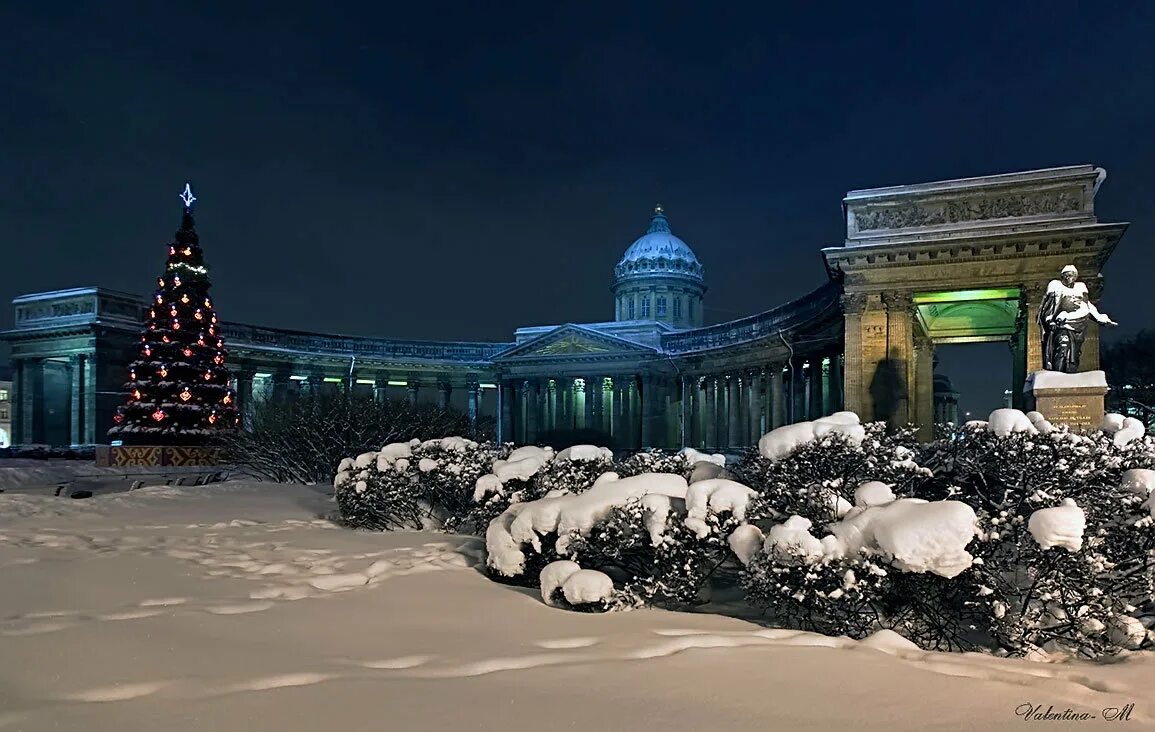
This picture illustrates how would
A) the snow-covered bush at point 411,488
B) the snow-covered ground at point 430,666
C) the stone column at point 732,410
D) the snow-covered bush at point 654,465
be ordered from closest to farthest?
1. the snow-covered ground at point 430,666
2. the snow-covered bush at point 654,465
3. the snow-covered bush at point 411,488
4. the stone column at point 732,410

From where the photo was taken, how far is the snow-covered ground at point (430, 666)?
11.3ft

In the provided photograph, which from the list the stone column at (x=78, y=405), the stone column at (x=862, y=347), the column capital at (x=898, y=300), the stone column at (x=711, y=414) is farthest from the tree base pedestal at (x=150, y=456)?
the stone column at (x=711, y=414)

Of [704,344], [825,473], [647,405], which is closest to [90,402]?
[647,405]

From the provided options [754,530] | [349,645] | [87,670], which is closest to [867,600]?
[754,530]

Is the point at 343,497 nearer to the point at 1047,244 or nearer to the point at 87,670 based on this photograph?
the point at 87,670

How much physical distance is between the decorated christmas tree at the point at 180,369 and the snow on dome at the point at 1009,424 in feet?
86.0

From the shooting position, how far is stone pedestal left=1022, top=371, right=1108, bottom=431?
43.0ft

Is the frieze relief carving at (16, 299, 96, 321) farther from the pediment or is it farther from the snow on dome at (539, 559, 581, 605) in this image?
the snow on dome at (539, 559, 581, 605)

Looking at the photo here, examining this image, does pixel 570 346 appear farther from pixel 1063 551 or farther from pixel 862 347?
pixel 1063 551

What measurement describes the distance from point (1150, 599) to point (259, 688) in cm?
660

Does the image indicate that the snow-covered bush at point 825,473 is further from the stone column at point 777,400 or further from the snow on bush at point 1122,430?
the stone column at point 777,400

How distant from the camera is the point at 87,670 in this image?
3.93 metres

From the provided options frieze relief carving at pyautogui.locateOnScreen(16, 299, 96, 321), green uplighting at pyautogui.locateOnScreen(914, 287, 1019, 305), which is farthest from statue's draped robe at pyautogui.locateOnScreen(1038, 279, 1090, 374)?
frieze relief carving at pyautogui.locateOnScreen(16, 299, 96, 321)
